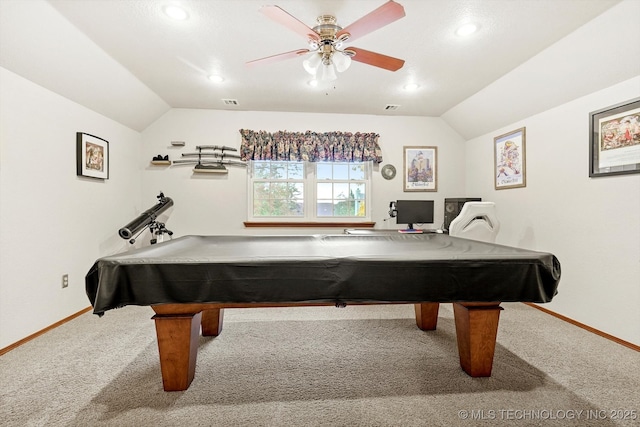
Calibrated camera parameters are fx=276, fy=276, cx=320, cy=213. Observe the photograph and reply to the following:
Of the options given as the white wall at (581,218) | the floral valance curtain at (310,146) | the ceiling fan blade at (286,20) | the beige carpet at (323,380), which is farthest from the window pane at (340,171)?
the ceiling fan blade at (286,20)

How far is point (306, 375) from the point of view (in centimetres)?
176

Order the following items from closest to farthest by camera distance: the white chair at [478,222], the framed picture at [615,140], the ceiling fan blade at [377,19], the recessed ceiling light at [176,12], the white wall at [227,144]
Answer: the ceiling fan blade at [377,19] → the recessed ceiling light at [176,12] → the framed picture at [615,140] → the white chair at [478,222] → the white wall at [227,144]

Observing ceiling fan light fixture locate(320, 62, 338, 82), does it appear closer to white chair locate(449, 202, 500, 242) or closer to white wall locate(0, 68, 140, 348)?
white chair locate(449, 202, 500, 242)

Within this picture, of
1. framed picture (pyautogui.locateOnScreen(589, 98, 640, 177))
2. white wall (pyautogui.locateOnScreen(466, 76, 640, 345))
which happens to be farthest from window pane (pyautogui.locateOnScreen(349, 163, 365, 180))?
framed picture (pyautogui.locateOnScreen(589, 98, 640, 177))

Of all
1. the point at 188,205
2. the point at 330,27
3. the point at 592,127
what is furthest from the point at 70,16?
the point at 592,127

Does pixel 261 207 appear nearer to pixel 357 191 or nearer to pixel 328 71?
pixel 357 191

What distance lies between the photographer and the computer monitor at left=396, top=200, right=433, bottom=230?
402 centimetres

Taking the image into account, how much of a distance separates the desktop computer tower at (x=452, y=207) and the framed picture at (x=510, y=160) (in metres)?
0.42

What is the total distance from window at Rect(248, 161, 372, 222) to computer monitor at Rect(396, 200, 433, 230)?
0.51 m

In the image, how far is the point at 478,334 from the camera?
66.2 inches

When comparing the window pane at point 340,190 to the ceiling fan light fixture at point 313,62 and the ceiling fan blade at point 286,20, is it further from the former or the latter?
the ceiling fan blade at point 286,20

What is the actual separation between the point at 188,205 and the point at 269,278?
3.13 m

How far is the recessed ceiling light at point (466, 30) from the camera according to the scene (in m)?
2.11

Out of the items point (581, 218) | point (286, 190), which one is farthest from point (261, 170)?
point (581, 218)
